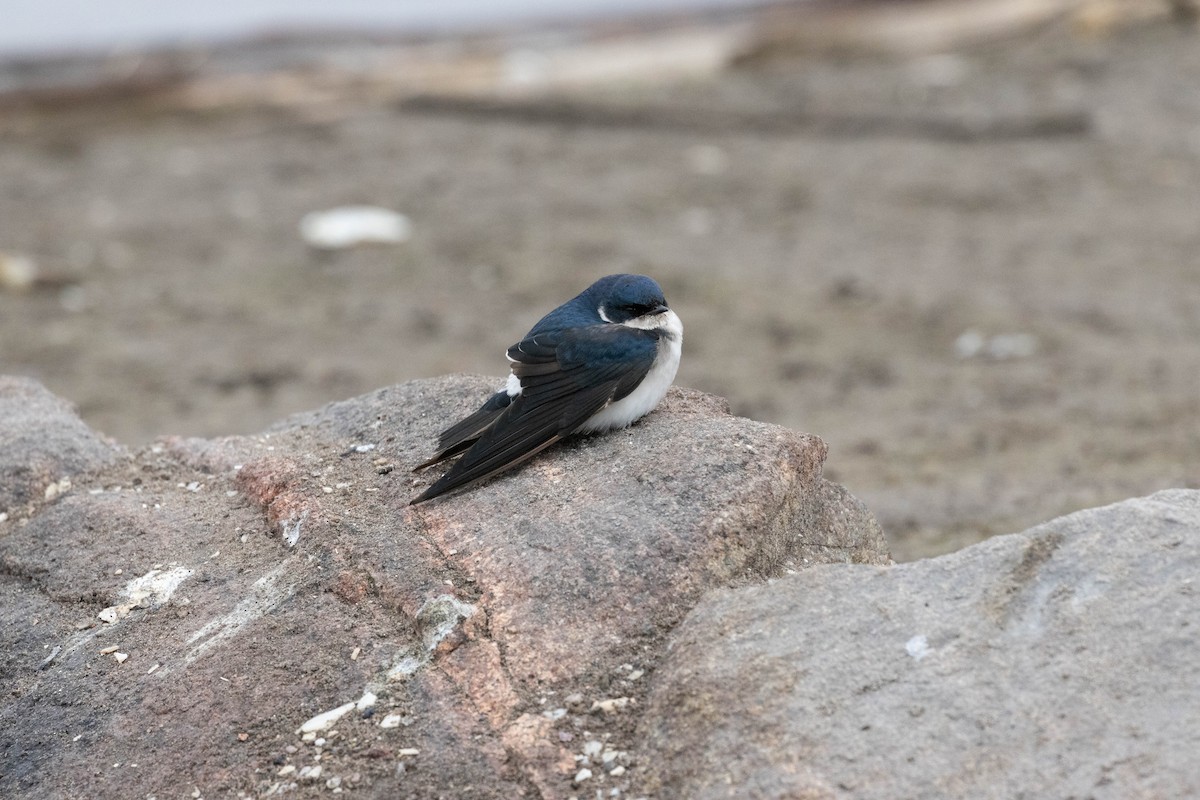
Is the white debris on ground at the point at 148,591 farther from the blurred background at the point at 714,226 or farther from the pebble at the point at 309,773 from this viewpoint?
the blurred background at the point at 714,226

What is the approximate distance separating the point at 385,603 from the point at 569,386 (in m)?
0.69

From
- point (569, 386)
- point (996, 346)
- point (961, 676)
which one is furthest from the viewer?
point (996, 346)

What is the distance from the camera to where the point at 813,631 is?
2.57 metres

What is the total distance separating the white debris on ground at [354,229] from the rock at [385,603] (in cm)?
584

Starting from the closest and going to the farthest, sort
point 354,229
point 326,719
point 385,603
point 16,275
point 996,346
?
point 326,719 < point 385,603 < point 996,346 < point 16,275 < point 354,229

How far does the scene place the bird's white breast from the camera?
334 cm

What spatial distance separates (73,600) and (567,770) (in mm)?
1344

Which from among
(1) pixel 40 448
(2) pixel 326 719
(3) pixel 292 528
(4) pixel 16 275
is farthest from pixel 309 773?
(4) pixel 16 275

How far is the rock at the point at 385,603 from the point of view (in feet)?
8.72

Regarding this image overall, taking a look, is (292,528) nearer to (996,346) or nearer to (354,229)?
(996,346)

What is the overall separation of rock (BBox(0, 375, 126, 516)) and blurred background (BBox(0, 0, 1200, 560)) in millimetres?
2440

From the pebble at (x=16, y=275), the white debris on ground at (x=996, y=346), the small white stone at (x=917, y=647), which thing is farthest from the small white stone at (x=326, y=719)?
the pebble at (x=16, y=275)

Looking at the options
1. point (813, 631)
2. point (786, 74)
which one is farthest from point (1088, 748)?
point (786, 74)

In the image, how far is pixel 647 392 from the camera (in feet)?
11.0
